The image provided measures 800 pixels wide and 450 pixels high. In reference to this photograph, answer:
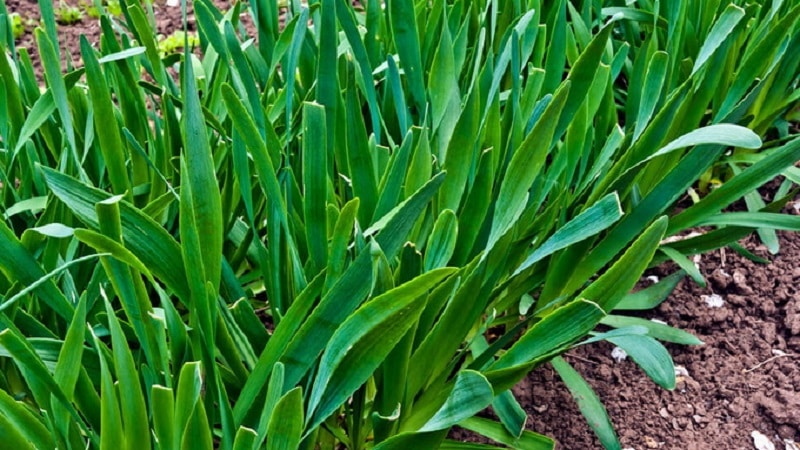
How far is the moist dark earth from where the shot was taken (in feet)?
4.31

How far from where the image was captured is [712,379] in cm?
140

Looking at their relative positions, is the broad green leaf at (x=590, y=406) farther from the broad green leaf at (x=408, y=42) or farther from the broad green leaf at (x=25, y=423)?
the broad green leaf at (x=25, y=423)

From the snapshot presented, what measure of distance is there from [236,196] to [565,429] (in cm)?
59

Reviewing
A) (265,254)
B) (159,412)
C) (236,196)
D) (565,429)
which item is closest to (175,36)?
(236,196)

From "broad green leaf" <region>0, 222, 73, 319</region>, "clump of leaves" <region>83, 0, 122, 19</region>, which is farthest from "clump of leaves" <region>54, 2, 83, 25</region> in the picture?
"broad green leaf" <region>0, 222, 73, 319</region>

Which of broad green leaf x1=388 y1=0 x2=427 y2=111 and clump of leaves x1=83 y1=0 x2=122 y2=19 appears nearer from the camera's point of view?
broad green leaf x1=388 y1=0 x2=427 y2=111

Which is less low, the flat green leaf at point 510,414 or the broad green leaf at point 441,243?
the broad green leaf at point 441,243

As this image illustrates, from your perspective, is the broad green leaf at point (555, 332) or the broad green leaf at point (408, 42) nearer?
the broad green leaf at point (555, 332)

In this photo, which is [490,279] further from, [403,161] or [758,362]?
[758,362]

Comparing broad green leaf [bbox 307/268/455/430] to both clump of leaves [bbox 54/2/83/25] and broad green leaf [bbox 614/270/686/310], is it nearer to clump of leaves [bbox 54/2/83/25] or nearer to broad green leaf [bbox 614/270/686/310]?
broad green leaf [bbox 614/270/686/310]

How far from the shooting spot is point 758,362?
4.71 feet

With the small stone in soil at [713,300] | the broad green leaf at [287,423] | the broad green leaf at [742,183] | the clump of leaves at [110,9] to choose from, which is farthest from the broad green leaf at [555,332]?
the clump of leaves at [110,9]

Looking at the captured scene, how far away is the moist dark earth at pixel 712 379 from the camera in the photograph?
1.31 meters

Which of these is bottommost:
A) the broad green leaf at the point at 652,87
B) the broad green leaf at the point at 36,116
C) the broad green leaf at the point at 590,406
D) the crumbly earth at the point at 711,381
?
the crumbly earth at the point at 711,381
